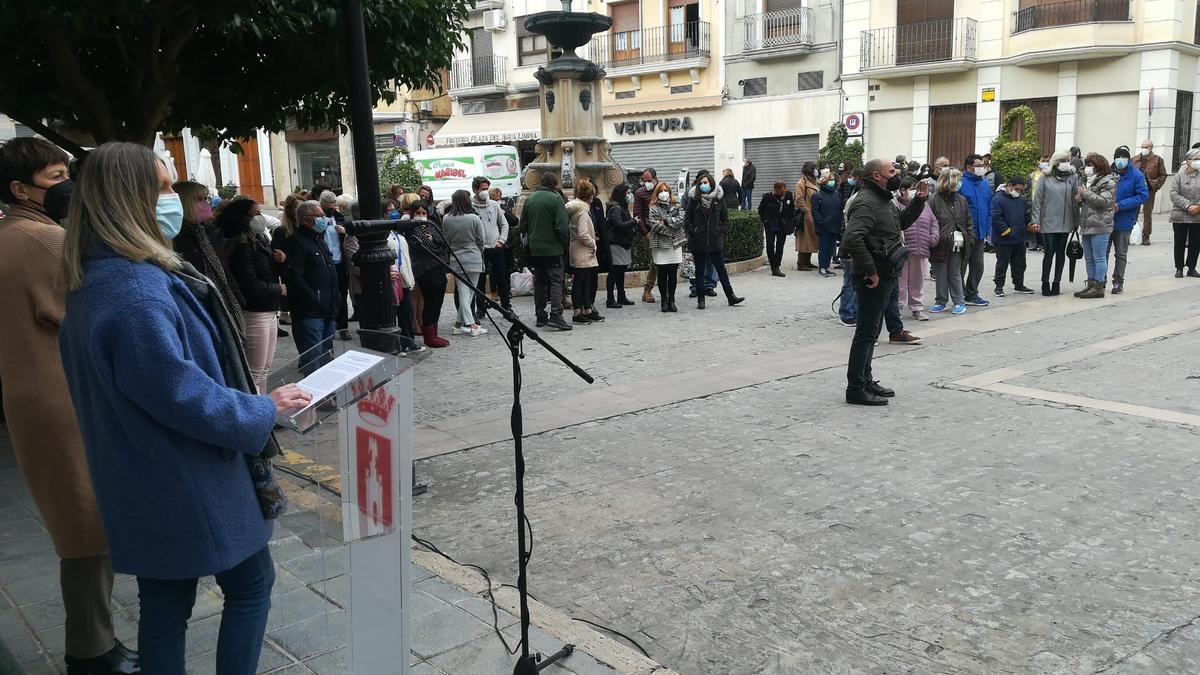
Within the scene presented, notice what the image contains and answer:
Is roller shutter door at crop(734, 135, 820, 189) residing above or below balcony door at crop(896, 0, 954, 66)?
below

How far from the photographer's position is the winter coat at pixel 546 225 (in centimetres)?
1004

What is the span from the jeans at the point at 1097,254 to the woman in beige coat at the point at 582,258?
5841 millimetres

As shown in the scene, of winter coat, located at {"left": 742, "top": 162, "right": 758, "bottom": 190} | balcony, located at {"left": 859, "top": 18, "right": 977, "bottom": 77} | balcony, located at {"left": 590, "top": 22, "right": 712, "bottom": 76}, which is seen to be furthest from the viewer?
balcony, located at {"left": 590, "top": 22, "right": 712, "bottom": 76}

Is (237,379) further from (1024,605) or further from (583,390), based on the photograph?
(583,390)

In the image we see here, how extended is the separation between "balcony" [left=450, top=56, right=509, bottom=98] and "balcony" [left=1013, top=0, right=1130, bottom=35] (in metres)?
17.8

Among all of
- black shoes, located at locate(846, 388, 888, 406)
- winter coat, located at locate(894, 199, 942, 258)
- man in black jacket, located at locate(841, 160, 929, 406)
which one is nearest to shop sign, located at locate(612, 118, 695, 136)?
winter coat, located at locate(894, 199, 942, 258)

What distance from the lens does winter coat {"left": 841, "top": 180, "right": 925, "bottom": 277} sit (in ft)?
22.4

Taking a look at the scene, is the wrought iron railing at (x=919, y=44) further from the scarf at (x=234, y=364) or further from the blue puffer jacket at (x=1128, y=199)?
the scarf at (x=234, y=364)

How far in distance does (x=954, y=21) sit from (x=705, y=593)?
80.1 ft

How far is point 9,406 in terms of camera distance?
305cm

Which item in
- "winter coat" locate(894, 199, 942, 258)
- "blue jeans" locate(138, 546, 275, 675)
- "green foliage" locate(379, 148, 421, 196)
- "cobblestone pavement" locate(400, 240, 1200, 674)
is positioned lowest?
"cobblestone pavement" locate(400, 240, 1200, 674)

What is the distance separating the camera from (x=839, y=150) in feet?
84.6

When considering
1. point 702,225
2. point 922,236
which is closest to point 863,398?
point 922,236

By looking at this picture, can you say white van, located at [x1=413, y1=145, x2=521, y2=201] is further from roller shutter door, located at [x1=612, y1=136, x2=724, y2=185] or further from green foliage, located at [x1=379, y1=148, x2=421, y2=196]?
roller shutter door, located at [x1=612, y1=136, x2=724, y2=185]
